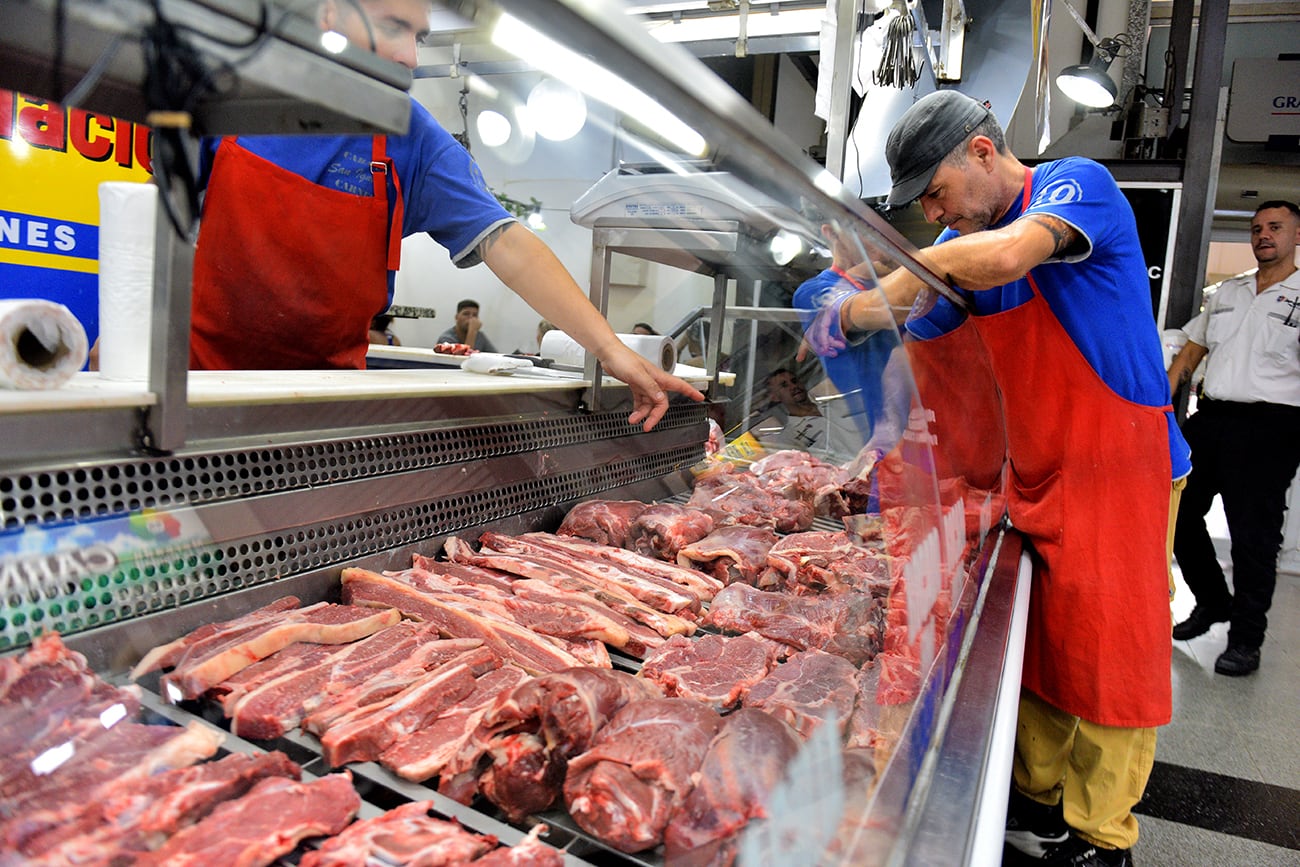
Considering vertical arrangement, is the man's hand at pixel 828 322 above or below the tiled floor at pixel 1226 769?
above

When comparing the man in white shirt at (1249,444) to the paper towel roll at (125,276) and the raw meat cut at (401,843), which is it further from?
the paper towel roll at (125,276)

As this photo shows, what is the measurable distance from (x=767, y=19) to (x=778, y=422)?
3.33 metres

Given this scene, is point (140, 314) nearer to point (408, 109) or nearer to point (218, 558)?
point (218, 558)

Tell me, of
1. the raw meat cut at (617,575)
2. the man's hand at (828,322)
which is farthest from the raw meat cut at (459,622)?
the man's hand at (828,322)

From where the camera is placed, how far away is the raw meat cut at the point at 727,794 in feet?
3.66

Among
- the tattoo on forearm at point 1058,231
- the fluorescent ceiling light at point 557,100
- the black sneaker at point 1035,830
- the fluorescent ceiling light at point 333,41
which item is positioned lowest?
the black sneaker at point 1035,830

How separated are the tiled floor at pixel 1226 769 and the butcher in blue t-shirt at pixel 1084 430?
3.07ft

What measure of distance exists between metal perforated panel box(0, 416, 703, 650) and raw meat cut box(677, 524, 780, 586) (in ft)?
1.84

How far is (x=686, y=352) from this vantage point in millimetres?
4012

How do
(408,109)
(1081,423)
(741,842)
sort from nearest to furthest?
(408,109), (741,842), (1081,423)

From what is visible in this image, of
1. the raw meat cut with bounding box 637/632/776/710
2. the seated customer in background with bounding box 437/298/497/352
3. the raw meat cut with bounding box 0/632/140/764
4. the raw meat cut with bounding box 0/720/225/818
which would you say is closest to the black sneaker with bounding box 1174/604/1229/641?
the raw meat cut with bounding box 637/632/776/710

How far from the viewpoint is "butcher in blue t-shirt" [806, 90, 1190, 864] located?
101 inches

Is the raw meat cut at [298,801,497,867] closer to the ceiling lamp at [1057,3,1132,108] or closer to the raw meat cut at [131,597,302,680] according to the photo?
the raw meat cut at [131,597,302,680]

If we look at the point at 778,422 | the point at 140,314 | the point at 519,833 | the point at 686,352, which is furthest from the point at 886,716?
the point at 686,352
